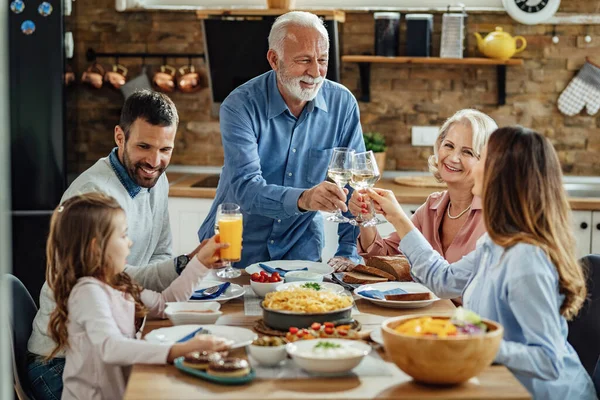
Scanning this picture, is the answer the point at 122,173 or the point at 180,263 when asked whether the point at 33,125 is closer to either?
the point at 122,173

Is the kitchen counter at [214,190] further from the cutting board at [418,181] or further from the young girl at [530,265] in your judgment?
the young girl at [530,265]

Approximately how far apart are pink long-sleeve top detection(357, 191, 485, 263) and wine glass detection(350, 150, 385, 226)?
0.27m

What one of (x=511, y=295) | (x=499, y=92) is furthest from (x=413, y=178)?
(x=511, y=295)

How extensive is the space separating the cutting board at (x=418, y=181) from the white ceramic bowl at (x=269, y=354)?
9.37ft

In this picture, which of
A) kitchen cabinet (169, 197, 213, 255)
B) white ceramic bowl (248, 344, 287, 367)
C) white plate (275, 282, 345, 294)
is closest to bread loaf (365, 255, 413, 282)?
white plate (275, 282, 345, 294)

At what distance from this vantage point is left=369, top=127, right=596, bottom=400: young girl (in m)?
1.71

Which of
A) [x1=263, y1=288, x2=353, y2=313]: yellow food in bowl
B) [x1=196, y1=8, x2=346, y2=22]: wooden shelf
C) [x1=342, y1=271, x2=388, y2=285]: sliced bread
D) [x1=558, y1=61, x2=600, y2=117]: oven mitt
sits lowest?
[x1=342, y1=271, x2=388, y2=285]: sliced bread

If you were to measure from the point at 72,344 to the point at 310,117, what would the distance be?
4.66 feet

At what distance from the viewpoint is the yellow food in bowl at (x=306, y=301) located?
1942 mm

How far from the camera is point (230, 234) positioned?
2.12m

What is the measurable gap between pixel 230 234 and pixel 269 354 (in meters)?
0.50

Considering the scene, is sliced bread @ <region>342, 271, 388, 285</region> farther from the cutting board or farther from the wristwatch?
the cutting board

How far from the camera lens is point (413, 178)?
4.61 meters

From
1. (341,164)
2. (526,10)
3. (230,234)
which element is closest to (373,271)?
(341,164)
